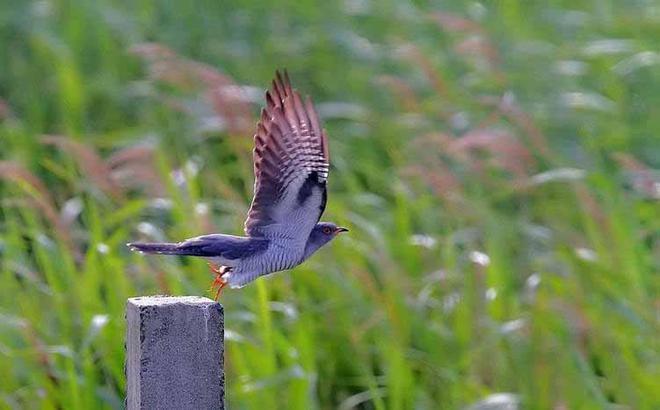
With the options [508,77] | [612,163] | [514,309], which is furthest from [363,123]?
[514,309]

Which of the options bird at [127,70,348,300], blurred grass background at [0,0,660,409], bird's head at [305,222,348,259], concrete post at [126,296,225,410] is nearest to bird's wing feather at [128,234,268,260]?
bird at [127,70,348,300]

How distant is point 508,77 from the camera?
6008mm

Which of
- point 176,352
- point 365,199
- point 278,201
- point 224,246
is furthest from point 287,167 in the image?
point 365,199

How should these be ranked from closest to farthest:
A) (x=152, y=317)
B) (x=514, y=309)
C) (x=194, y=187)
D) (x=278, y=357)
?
1. (x=152, y=317)
2. (x=278, y=357)
3. (x=514, y=309)
4. (x=194, y=187)

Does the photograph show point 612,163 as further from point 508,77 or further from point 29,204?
point 29,204

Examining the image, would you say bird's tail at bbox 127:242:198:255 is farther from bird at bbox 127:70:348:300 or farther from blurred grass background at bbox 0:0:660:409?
blurred grass background at bbox 0:0:660:409

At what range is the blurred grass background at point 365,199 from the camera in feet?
11.8

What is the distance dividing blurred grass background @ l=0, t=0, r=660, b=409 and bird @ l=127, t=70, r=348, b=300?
2.20ft

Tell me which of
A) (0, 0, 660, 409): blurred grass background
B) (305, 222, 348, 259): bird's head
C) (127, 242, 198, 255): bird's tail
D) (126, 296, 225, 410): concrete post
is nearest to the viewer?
(126, 296, 225, 410): concrete post

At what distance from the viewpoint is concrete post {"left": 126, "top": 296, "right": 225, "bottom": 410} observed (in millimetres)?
2051

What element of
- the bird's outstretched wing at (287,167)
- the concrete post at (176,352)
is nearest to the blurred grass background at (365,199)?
the bird's outstretched wing at (287,167)

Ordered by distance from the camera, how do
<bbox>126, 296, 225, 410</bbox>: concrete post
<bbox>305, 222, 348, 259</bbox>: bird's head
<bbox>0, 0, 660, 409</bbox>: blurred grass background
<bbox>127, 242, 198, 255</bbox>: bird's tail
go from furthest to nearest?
<bbox>0, 0, 660, 409</bbox>: blurred grass background, <bbox>305, 222, 348, 259</bbox>: bird's head, <bbox>127, 242, 198, 255</bbox>: bird's tail, <bbox>126, 296, 225, 410</bbox>: concrete post

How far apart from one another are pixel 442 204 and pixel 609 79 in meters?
1.86

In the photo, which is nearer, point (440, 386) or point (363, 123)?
point (440, 386)
